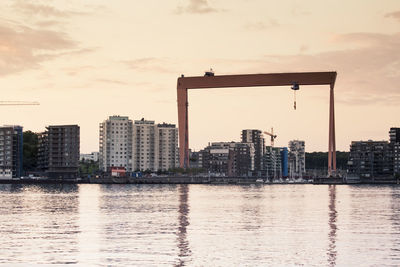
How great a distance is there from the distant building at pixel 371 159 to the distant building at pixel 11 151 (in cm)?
7967

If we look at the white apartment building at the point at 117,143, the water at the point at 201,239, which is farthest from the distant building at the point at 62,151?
the water at the point at 201,239

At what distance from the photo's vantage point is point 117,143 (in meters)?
197

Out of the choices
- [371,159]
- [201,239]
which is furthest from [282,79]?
[371,159]

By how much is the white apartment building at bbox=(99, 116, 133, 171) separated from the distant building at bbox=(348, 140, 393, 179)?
2160 inches

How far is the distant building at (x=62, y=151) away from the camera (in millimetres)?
170375

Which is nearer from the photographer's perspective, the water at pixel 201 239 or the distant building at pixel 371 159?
the water at pixel 201 239

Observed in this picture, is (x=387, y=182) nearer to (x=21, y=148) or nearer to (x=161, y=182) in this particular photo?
(x=161, y=182)

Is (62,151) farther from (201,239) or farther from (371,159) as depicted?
(201,239)

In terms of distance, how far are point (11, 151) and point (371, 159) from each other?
8460 cm

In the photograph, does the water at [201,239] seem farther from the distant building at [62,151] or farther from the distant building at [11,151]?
the distant building at [11,151]

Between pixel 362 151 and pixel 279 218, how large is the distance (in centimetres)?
15158

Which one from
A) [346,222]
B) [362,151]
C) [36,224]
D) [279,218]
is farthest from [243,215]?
[362,151]

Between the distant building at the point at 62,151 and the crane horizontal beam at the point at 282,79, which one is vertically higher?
the crane horizontal beam at the point at 282,79

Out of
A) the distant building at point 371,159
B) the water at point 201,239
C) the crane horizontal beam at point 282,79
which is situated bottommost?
the water at point 201,239
